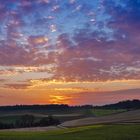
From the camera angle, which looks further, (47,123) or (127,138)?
(47,123)

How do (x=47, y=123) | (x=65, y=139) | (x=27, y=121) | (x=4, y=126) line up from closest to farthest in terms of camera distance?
1. (x=65, y=139)
2. (x=4, y=126)
3. (x=47, y=123)
4. (x=27, y=121)

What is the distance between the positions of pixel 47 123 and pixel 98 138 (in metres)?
71.2

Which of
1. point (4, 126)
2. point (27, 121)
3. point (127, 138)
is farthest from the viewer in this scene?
point (27, 121)

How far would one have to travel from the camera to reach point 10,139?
54.4 metres

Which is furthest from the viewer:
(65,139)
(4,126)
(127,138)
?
(4,126)

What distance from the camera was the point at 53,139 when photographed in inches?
2136

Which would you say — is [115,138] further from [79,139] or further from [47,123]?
[47,123]

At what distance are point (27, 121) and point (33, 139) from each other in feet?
254

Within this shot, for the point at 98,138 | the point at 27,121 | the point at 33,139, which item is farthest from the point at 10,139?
the point at 27,121

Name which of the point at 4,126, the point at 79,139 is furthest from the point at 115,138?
the point at 4,126

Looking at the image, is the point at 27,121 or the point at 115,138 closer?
the point at 115,138

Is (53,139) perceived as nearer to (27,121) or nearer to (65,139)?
(65,139)

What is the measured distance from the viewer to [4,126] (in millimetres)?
113938

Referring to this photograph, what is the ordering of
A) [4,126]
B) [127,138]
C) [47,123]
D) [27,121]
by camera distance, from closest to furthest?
[127,138] → [4,126] → [47,123] → [27,121]
